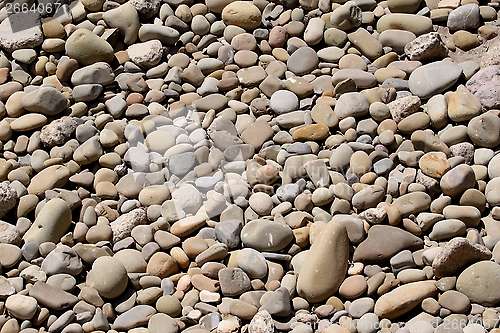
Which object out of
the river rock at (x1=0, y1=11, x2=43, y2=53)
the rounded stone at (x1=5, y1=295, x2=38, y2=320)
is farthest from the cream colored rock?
the river rock at (x1=0, y1=11, x2=43, y2=53)

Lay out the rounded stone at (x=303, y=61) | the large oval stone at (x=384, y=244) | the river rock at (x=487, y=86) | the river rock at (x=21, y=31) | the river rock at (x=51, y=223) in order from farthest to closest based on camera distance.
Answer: the river rock at (x=21, y=31)
the rounded stone at (x=303, y=61)
the river rock at (x=487, y=86)
the river rock at (x=51, y=223)
the large oval stone at (x=384, y=244)

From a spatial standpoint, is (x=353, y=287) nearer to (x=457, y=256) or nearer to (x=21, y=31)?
(x=457, y=256)

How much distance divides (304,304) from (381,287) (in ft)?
0.83

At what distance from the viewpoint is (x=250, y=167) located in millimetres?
2133

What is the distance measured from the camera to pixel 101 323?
5.72ft

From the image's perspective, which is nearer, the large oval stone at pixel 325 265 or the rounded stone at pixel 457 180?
the large oval stone at pixel 325 265

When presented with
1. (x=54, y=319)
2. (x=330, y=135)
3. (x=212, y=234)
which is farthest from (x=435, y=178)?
(x=54, y=319)

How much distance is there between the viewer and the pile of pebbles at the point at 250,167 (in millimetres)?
1777

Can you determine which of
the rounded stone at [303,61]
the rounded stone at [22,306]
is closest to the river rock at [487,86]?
the rounded stone at [303,61]

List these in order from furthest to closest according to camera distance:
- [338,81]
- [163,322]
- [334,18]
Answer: [334,18] → [338,81] → [163,322]

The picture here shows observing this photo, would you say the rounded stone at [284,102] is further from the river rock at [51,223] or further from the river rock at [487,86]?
the river rock at [51,223]

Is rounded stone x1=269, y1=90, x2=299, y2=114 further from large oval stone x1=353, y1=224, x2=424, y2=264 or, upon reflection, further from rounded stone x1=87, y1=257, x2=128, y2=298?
rounded stone x1=87, y1=257, x2=128, y2=298

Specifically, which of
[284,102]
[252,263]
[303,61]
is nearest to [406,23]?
[303,61]

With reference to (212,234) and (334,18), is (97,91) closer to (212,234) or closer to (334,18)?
(212,234)
